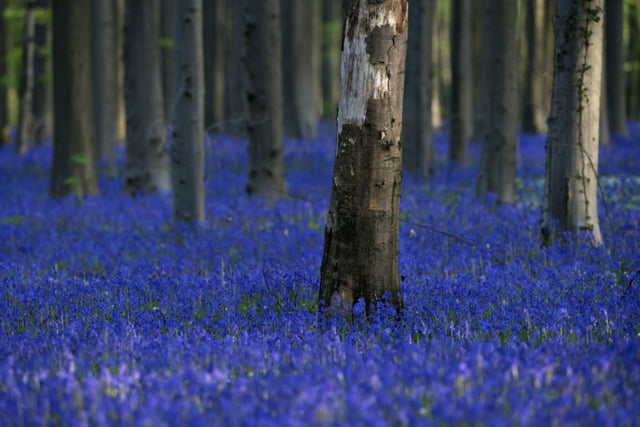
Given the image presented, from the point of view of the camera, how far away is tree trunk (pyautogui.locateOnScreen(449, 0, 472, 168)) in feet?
55.2

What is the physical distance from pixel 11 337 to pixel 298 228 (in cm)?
544

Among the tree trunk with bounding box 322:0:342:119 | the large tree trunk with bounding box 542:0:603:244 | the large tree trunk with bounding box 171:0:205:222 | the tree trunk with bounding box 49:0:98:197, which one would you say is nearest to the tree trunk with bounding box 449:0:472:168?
the large tree trunk with bounding box 171:0:205:222

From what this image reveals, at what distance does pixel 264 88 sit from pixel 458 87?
6375mm

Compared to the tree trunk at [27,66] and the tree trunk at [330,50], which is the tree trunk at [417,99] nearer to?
the tree trunk at [27,66]

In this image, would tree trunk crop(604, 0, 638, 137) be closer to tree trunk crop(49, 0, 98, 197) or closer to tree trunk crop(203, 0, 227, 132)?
tree trunk crop(203, 0, 227, 132)

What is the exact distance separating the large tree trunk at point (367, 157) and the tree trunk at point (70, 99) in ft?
31.8

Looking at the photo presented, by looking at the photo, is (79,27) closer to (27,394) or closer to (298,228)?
(298,228)

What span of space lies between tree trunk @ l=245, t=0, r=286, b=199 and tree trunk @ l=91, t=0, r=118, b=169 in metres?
7.34

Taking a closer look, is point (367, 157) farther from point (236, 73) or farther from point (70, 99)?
point (236, 73)

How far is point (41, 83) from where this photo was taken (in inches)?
1071

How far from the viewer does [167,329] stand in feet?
17.8

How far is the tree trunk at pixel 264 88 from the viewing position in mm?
12445

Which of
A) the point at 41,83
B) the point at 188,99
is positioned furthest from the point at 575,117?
the point at 41,83

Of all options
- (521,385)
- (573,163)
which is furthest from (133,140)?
(521,385)
